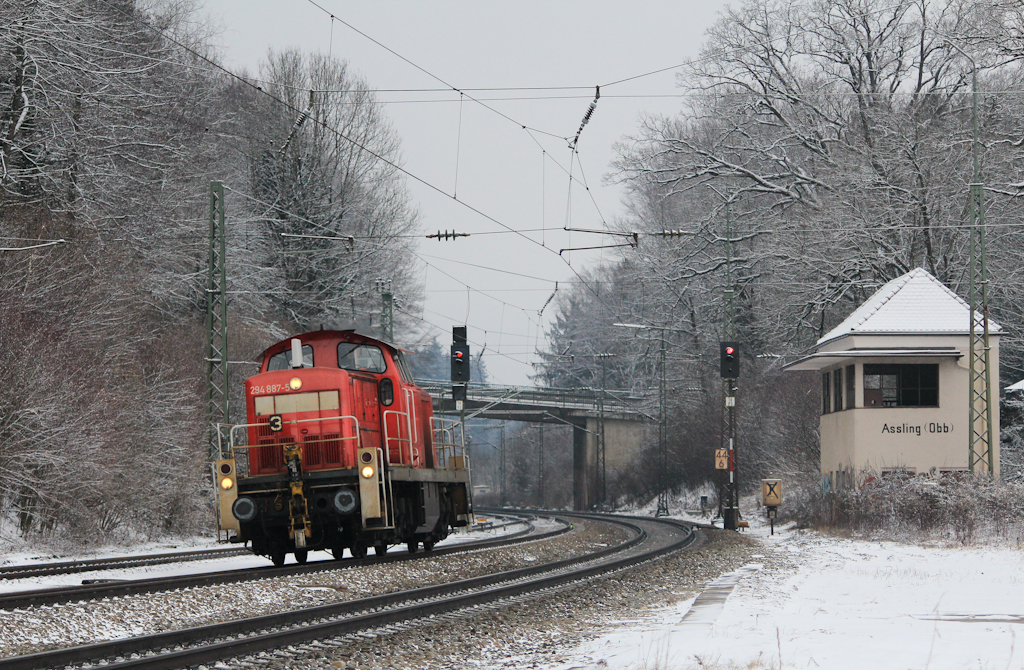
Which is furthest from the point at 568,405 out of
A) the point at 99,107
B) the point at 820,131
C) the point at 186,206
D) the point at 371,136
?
the point at 99,107

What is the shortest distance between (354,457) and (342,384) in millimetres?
1116

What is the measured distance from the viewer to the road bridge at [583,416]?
67562 millimetres

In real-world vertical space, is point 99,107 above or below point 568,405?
above

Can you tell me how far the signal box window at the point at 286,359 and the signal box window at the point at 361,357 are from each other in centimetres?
49

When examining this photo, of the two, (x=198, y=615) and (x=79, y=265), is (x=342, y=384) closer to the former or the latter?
(x=198, y=615)

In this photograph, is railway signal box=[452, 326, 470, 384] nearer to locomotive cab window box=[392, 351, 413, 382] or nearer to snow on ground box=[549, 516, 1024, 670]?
locomotive cab window box=[392, 351, 413, 382]

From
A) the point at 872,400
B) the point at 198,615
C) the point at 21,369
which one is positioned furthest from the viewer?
the point at 872,400

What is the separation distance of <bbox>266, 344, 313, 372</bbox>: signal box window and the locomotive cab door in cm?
87

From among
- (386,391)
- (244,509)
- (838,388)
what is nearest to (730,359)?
(838,388)

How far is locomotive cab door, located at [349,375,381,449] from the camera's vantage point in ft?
55.7

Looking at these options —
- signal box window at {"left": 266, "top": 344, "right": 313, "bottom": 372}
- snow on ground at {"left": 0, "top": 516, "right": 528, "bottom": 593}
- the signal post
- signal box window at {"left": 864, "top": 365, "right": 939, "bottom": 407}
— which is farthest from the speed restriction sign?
signal box window at {"left": 266, "top": 344, "right": 313, "bottom": 372}

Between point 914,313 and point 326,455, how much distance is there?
66.1 ft

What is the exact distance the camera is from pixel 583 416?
222ft

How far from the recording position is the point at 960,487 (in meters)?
24.0
